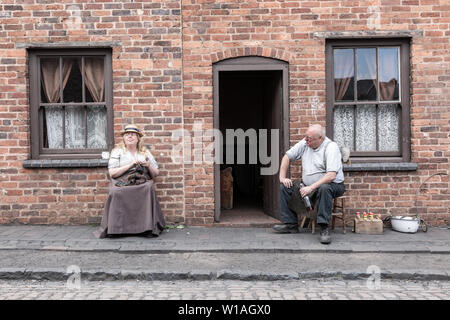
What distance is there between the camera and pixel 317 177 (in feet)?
19.6

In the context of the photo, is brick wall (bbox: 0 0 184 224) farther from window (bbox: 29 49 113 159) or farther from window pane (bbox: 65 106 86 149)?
window pane (bbox: 65 106 86 149)

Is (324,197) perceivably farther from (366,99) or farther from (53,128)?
Result: (53,128)

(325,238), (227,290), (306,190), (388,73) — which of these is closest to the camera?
(227,290)

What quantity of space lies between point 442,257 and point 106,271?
401 centimetres

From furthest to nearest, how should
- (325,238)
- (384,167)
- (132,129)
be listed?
1. (384,167)
2. (132,129)
3. (325,238)

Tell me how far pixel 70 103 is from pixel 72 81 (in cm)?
36

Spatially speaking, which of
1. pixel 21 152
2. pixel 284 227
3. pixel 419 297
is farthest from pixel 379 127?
pixel 21 152

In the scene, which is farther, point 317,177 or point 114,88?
point 114,88

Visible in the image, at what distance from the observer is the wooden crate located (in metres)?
6.20

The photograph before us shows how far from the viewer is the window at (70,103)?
6762 millimetres

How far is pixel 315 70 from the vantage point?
6617 millimetres

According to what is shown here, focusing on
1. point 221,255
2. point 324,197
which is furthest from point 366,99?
point 221,255

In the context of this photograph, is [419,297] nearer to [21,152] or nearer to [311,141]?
[311,141]

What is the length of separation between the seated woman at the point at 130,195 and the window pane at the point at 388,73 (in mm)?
3851
